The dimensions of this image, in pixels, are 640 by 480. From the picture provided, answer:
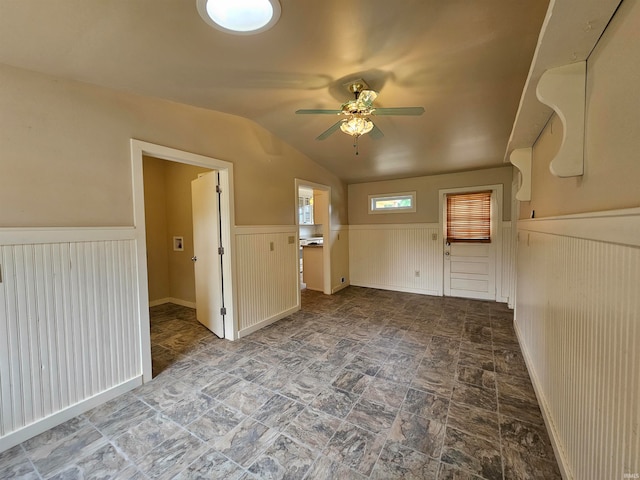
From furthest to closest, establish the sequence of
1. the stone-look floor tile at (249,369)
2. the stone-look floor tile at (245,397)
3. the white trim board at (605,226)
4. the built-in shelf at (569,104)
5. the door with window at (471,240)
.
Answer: the door with window at (471,240) < the stone-look floor tile at (249,369) < the stone-look floor tile at (245,397) < the built-in shelf at (569,104) < the white trim board at (605,226)

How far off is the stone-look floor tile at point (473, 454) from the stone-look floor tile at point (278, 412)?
0.97 metres

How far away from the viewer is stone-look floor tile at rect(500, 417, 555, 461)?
1465 mm

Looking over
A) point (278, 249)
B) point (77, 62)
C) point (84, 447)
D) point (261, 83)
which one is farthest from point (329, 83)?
point (84, 447)

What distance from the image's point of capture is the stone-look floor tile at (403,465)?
1.34 m

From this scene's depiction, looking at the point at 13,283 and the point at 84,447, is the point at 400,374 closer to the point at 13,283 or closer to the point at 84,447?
the point at 84,447

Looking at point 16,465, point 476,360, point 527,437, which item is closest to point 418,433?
point 527,437

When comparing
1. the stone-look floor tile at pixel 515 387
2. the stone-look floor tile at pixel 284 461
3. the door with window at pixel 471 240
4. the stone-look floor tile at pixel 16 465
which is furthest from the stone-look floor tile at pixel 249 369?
the door with window at pixel 471 240

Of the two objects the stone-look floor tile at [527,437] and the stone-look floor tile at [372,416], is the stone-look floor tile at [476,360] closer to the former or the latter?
the stone-look floor tile at [527,437]

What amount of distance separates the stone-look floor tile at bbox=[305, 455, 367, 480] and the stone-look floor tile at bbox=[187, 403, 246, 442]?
633 millimetres

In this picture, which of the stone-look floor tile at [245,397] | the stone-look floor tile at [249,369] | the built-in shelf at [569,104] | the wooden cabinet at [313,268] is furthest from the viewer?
the wooden cabinet at [313,268]

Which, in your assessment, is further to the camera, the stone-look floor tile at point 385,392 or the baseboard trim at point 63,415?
the stone-look floor tile at point 385,392

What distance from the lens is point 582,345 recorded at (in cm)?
111

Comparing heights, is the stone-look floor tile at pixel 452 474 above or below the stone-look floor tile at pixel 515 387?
below

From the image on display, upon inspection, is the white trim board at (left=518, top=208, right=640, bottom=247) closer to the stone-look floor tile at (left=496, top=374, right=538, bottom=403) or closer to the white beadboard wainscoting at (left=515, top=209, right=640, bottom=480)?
the white beadboard wainscoting at (left=515, top=209, right=640, bottom=480)
